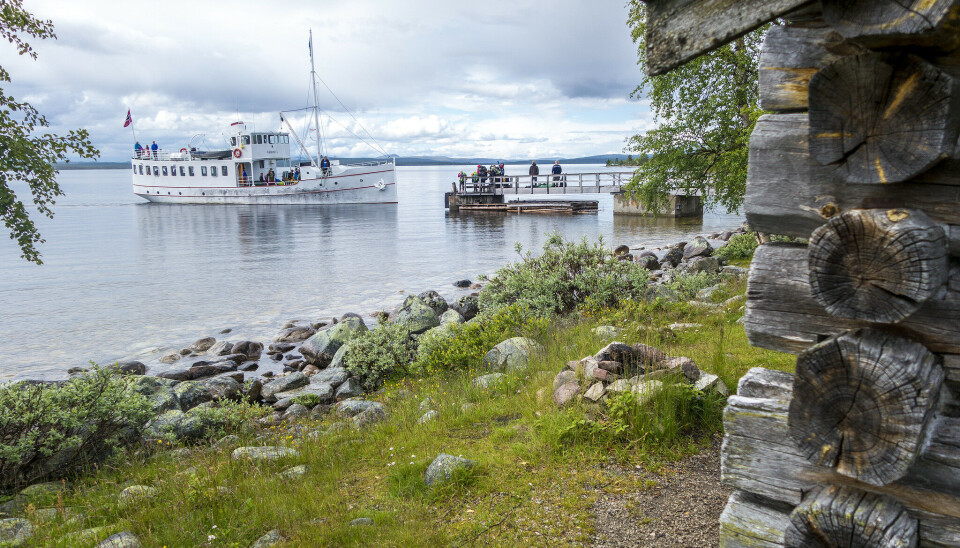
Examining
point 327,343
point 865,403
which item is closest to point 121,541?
point 865,403

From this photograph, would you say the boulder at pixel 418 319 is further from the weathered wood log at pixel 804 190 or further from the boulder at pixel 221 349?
the weathered wood log at pixel 804 190

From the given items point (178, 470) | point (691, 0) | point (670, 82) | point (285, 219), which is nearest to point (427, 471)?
point (178, 470)

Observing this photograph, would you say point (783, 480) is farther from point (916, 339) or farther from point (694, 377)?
point (694, 377)

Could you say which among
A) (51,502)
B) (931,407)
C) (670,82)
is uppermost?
(670,82)

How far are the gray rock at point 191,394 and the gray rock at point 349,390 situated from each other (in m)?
2.03

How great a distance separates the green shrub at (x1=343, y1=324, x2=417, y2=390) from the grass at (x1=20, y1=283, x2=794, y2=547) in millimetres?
2747

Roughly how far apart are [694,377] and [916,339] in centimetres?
315

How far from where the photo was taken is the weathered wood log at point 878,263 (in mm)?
1727

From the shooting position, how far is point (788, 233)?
2324mm

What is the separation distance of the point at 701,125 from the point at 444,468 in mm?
14531

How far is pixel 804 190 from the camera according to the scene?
7.21 ft

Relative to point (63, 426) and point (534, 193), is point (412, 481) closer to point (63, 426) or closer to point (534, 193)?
point (63, 426)

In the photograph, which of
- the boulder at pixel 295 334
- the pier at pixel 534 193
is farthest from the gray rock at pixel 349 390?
the pier at pixel 534 193

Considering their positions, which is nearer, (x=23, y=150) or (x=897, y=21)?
(x=897, y=21)
